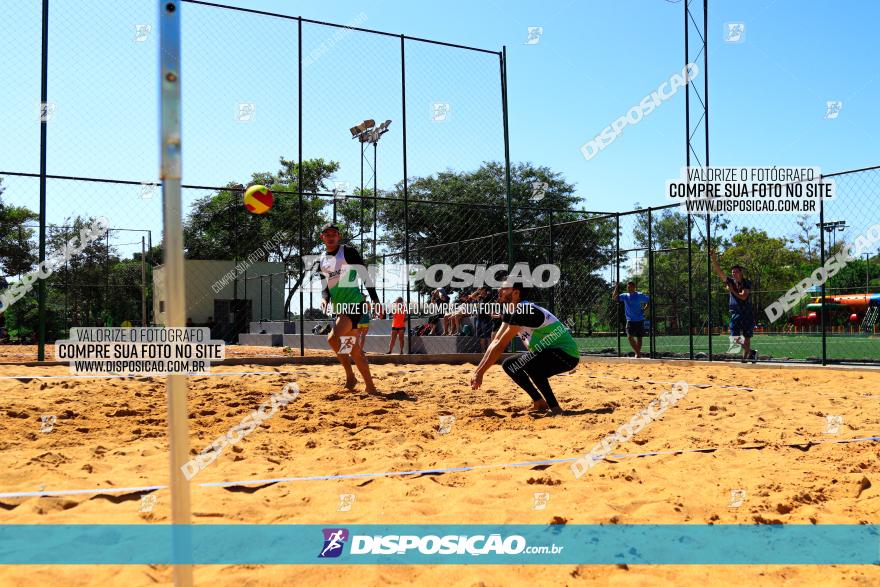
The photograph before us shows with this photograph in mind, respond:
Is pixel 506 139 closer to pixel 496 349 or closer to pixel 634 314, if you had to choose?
pixel 634 314

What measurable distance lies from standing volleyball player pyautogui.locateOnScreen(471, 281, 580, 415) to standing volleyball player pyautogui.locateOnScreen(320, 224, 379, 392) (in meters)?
1.64

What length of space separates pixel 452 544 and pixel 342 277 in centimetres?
440

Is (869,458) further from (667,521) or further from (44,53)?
(44,53)

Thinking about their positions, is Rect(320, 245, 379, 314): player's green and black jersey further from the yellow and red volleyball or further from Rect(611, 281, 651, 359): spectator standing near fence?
Rect(611, 281, 651, 359): spectator standing near fence

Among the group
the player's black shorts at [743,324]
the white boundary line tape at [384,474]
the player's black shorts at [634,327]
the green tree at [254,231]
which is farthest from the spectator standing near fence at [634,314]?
the green tree at [254,231]

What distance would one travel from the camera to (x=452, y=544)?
251cm

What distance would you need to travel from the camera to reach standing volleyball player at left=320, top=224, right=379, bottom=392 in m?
6.61

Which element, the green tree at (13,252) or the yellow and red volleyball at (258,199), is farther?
the green tree at (13,252)

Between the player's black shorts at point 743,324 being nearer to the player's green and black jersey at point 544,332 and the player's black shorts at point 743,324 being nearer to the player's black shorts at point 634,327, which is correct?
the player's black shorts at point 634,327

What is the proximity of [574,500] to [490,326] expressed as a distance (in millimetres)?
9432

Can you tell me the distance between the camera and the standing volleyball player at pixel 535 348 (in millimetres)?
5414

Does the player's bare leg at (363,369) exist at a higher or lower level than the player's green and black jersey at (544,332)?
lower

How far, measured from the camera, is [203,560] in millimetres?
2344

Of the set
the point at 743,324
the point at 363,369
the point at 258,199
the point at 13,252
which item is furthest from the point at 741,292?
the point at 13,252
